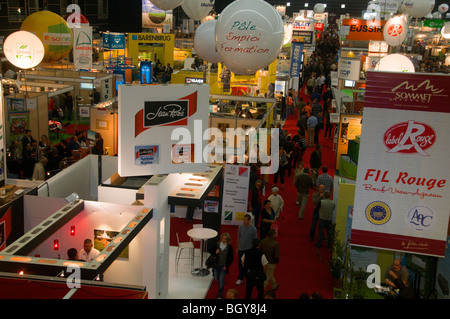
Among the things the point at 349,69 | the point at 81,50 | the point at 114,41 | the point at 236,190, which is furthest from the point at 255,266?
the point at 114,41

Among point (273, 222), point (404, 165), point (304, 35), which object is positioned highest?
point (304, 35)

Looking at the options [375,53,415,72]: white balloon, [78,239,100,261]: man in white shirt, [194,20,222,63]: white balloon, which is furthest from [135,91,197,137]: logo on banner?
[375,53,415,72]: white balloon

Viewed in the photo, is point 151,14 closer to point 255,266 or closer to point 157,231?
point 157,231

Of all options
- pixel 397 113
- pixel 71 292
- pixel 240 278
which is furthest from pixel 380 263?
pixel 71 292

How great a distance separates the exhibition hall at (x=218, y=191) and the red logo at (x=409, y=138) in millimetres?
10

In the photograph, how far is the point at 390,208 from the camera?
13.4ft

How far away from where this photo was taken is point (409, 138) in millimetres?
3920

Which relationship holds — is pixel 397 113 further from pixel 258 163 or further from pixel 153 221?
pixel 258 163

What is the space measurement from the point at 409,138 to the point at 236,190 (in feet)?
18.3

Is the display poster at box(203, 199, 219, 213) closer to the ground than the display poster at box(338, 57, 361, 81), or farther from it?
closer to the ground

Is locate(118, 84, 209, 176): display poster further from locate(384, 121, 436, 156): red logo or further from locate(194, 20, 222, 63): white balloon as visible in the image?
locate(194, 20, 222, 63): white balloon

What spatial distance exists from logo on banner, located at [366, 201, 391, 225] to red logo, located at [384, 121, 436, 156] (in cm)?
44

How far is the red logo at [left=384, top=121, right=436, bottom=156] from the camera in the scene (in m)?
3.90

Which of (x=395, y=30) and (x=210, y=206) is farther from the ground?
(x=395, y=30)
